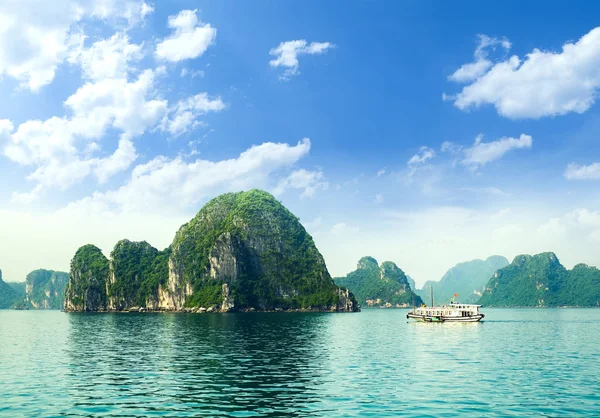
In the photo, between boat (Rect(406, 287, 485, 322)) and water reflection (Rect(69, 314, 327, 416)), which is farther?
boat (Rect(406, 287, 485, 322))

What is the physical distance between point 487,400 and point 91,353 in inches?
1988

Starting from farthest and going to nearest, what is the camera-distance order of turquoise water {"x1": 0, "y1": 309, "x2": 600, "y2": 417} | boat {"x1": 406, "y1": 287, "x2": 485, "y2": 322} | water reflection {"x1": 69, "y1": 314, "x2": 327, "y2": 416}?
boat {"x1": 406, "y1": 287, "x2": 485, "y2": 322}
water reflection {"x1": 69, "y1": 314, "x2": 327, "y2": 416}
turquoise water {"x1": 0, "y1": 309, "x2": 600, "y2": 417}

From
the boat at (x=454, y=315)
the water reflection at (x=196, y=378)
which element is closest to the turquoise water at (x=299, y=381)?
the water reflection at (x=196, y=378)

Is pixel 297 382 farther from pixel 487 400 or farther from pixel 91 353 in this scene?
pixel 91 353

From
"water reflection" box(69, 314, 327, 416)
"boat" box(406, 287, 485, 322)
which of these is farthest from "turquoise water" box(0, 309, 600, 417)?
"boat" box(406, 287, 485, 322)

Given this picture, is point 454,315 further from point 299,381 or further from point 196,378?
point 196,378

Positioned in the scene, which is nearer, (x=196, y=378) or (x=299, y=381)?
(x=299, y=381)

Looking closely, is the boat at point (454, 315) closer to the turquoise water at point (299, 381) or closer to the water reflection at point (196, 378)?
the turquoise water at point (299, 381)

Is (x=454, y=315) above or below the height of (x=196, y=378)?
below

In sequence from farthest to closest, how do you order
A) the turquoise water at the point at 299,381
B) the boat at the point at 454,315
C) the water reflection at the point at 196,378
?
the boat at the point at 454,315, the water reflection at the point at 196,378, the turquoise water at the point at 299,381

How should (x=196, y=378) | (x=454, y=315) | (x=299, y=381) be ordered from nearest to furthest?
(x=299, y=381)
(x=196, y=378)
(x=454, y=315)

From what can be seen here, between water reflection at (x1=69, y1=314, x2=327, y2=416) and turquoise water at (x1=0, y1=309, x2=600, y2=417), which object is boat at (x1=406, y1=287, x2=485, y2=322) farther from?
water reflection at (x1=69, y1=314, x2=327, y2=416)

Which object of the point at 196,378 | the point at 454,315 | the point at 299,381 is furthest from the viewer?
the point at 454,315

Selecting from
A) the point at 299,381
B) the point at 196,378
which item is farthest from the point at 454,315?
the point at 196,378
